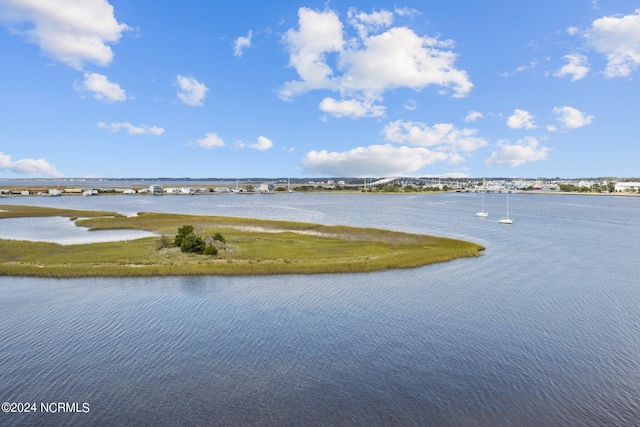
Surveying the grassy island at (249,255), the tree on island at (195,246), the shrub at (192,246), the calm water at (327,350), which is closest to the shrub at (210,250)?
the tree on island at (195,246)

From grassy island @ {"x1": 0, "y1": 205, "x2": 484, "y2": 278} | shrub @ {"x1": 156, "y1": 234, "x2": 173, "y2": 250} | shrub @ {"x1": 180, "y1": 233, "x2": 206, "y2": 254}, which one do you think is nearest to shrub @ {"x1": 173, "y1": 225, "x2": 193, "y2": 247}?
shrub @ {"x1": 156, "y1": 234, "x2": 173, "y2": 250}

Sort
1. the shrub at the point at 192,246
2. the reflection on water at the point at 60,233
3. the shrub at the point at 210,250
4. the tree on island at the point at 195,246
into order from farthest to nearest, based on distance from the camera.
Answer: the reflection on water at the point at 60,233 < the shrub at the point at 192,246 < the tree on island at the point at 195,246 < the shrub at the point at 210,250

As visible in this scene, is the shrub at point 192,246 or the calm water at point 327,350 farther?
the shrub at point 192,246

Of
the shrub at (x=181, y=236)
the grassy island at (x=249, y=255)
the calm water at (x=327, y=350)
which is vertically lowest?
the calm water at (x=327, y=350)

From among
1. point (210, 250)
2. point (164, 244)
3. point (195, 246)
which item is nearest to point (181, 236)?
point (164, 244)

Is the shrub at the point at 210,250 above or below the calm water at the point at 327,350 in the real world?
above

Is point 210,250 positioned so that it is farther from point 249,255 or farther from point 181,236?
point 181,236

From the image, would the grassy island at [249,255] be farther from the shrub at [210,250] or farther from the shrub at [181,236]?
the shrub at [181,236]

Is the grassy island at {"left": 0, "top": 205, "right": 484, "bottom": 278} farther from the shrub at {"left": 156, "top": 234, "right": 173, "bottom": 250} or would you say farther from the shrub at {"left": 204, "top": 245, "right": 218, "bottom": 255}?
the shrub at {"left": 204, "top": 245, "right": 218, "bottom": 255}
